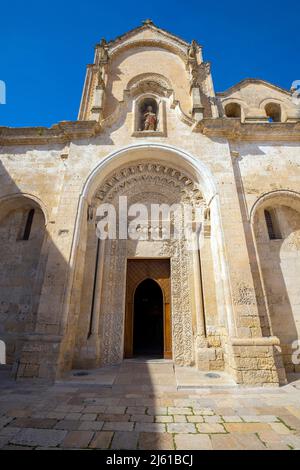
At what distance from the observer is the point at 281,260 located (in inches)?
247

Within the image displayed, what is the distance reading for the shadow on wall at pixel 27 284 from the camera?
4648 mm

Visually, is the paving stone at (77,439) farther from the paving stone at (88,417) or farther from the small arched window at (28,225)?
the small arched window at (28,225)

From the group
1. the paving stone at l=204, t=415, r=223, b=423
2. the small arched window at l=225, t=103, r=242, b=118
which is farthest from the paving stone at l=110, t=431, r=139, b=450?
the small arched window at l=225, t=103, r=242, b=118

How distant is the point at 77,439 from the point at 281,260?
20.1 feet

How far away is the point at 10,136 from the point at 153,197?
17.3ft

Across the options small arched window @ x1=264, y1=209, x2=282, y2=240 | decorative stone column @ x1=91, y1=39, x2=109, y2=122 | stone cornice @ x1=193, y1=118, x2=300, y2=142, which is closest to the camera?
small arched window @ x1=264, y1=209, x2=282, y2=240

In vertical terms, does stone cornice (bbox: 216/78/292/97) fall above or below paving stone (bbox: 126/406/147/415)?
above

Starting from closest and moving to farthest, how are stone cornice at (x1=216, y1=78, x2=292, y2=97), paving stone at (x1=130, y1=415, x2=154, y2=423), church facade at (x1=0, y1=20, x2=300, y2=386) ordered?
paving stone at (x1=130, y1=415, x2=154, y2=423), church facade at (x1=0, y1=20, x2=300, y2=386), stone cornice at (x1=216, y1=78, x2=292, y2=97)

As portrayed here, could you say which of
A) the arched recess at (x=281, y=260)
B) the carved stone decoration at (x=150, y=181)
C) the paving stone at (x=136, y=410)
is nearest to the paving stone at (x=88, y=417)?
the paving stone at (x=136, y=410)

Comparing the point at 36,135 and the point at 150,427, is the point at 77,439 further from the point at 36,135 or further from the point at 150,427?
the point at 36,135

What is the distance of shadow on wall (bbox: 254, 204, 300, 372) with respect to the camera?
5688 millimetres

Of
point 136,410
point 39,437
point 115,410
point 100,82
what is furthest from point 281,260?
point 100,82

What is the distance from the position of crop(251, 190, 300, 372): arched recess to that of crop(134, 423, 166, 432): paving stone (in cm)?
399

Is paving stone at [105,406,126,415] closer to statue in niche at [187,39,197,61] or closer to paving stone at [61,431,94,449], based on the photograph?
paving stone at [61,431,94,449]
